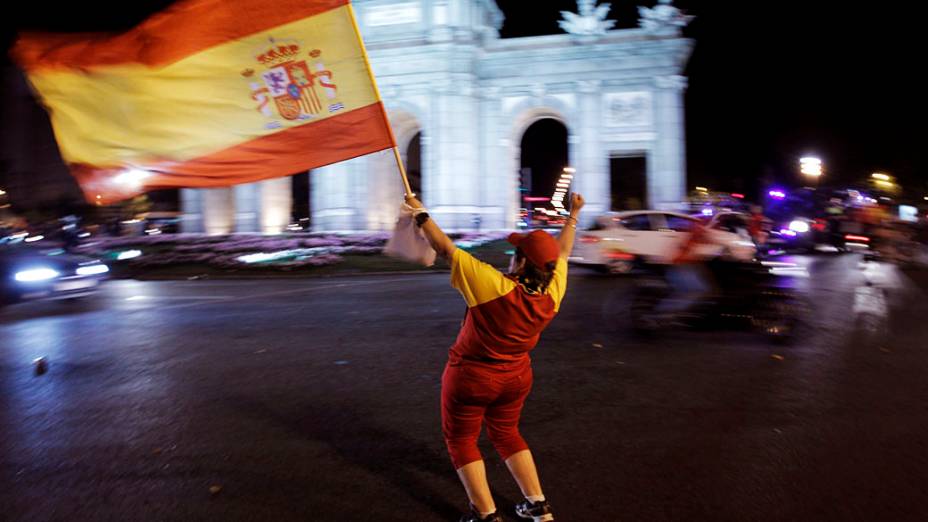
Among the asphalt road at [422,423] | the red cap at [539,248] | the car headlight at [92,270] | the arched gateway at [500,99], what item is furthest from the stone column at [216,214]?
the red cap at [539,248]

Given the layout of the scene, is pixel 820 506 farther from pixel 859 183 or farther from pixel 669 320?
pixel 859 183

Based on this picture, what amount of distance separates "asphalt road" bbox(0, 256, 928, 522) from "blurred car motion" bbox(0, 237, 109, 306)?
2227mm

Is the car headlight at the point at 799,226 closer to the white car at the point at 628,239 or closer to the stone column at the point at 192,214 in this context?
the white car at the point at 628,239

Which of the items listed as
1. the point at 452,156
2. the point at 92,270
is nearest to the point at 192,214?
the point at 452,156

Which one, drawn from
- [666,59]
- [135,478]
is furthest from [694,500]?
[666,59]

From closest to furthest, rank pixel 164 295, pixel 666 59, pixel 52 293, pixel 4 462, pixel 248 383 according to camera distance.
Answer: pixel 4 462 < pixel 248 383 < pixel 52 293 < pixel 164 295 < pixel 666 59

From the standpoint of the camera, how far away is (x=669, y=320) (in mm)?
7984

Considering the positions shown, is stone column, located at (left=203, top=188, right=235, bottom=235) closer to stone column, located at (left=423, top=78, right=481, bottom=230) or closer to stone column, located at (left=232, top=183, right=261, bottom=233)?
stone column, located at (left=232, top=183, right=261, bottom=233)

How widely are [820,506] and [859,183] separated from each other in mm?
52207

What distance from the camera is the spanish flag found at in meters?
3.73

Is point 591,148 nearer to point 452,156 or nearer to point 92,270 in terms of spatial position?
point 452,156

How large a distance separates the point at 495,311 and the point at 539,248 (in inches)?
14.3

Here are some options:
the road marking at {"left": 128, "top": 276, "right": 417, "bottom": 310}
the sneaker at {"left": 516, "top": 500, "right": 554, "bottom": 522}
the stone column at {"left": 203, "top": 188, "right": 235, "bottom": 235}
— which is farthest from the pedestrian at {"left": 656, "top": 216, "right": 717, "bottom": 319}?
the stone column at {"left": 203, "top": 188, "right": 235, "bottom": 235}

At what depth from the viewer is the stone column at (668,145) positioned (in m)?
33.9
